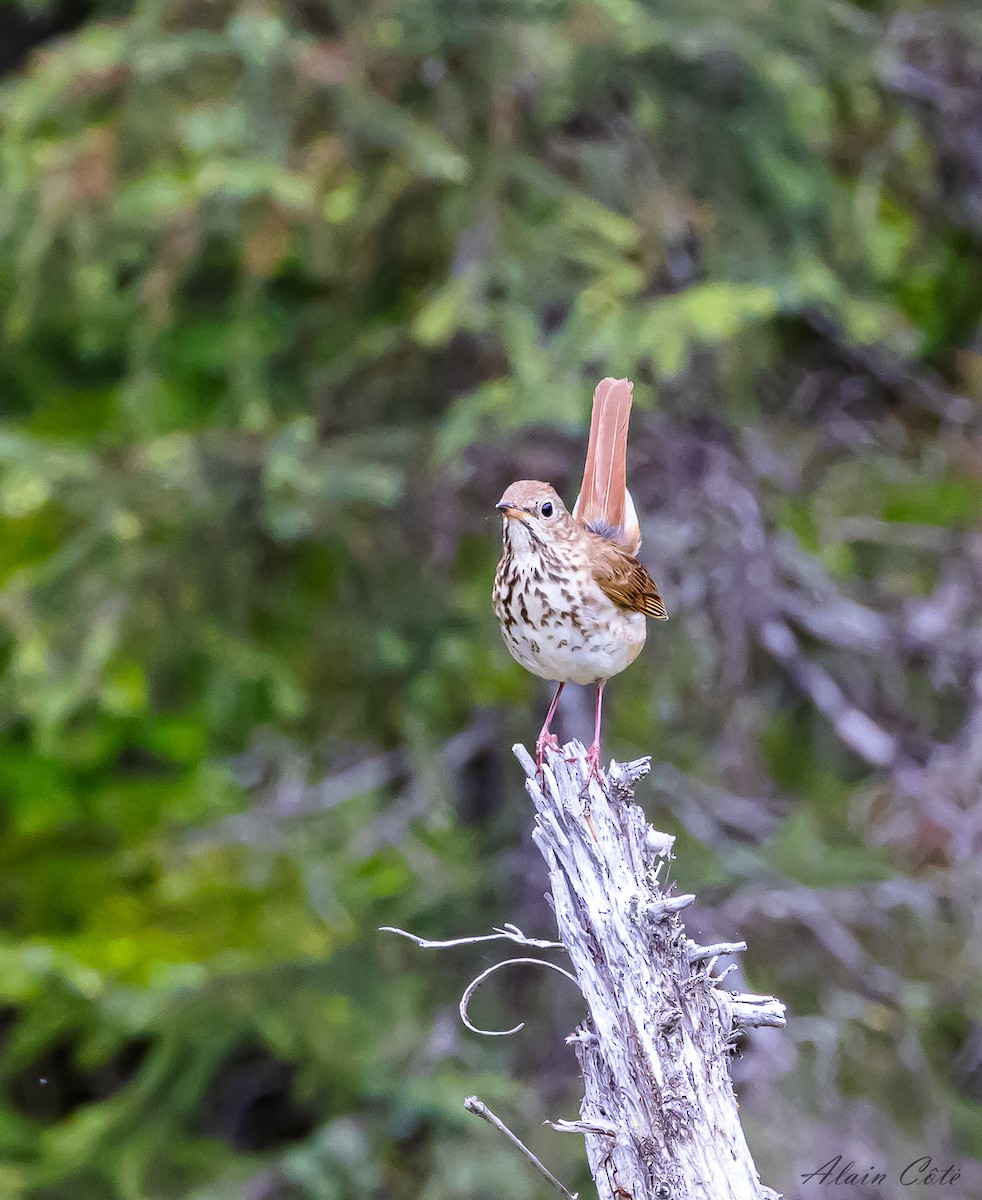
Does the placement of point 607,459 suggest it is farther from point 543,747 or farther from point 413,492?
point 413,492

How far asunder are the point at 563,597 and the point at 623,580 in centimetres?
24

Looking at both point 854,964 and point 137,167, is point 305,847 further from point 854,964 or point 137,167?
point 137,167

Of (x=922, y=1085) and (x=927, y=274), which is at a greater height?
(x=927, y=274)

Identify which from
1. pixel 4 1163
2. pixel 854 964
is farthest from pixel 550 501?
pixel 4 1163

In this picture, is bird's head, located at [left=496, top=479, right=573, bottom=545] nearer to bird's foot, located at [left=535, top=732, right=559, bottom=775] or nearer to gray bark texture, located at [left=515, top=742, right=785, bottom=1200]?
bird's foot, located at [left=535, top=732, right=559, bottom=775]

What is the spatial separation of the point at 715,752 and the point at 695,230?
6.76 feet

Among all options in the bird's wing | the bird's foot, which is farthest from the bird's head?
the bird's foot

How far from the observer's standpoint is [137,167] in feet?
16.8

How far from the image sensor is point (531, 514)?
3381 mm

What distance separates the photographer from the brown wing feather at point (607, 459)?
3703 millimetres

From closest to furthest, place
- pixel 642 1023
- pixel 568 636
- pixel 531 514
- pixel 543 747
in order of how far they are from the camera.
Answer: pixel 642 1023, pixel 543 747, pixel 568 636, pixel 531 514

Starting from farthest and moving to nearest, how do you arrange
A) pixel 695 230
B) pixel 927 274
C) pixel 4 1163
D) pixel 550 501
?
pixel 927 274 < pixel 4 1163 < pixel 695 230 < pixel 550 501

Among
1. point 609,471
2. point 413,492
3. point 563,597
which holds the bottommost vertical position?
point 413,492

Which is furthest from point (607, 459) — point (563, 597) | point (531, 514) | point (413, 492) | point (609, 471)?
point (413, 492)
